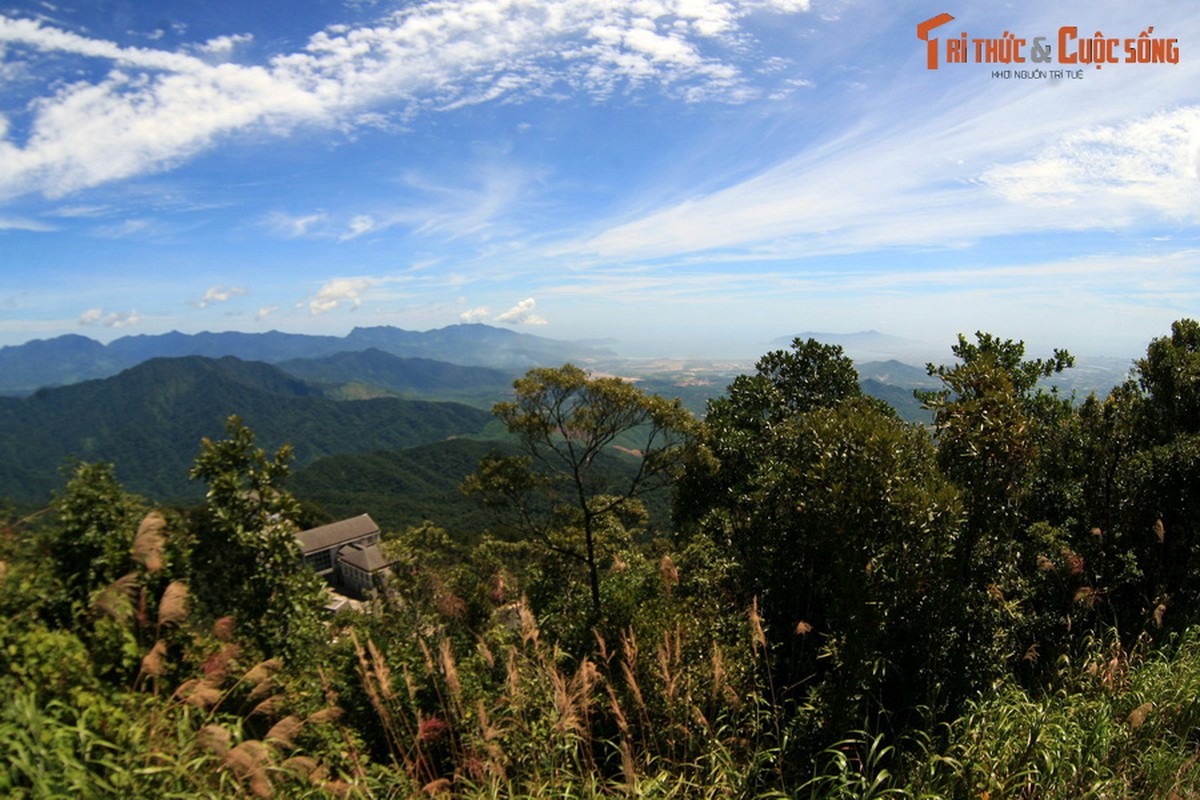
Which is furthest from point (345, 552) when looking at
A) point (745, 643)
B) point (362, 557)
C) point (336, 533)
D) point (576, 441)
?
point (745, 643)

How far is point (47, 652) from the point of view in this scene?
3389 mm

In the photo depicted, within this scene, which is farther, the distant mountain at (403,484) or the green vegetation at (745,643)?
the distant mountain at (403,484)

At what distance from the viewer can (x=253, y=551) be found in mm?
6547

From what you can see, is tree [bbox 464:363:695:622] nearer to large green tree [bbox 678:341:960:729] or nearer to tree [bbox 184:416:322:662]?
tree [bbox 184:416:322:662]

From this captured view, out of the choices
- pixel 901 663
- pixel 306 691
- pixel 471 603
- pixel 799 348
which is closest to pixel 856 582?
pixel 901 663

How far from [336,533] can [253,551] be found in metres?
46.8

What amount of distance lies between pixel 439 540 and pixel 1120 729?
1067cm

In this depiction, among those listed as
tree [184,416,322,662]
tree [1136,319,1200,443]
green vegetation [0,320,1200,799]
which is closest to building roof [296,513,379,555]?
green vegetation [0,320,1200,799]

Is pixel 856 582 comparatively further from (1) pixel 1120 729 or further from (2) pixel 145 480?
(2) pixel 145 480

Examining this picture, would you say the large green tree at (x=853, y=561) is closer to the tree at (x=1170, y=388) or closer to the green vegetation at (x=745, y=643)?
the green vegetation at (x=745, y=643)

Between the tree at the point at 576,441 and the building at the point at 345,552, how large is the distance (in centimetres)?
3389

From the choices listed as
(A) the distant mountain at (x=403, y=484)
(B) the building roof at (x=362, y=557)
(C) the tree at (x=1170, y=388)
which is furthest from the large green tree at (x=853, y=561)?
(A) the distant mountain at (x=403, y=484)

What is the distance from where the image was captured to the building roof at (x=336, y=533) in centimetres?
4609

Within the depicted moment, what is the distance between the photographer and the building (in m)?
42.4
